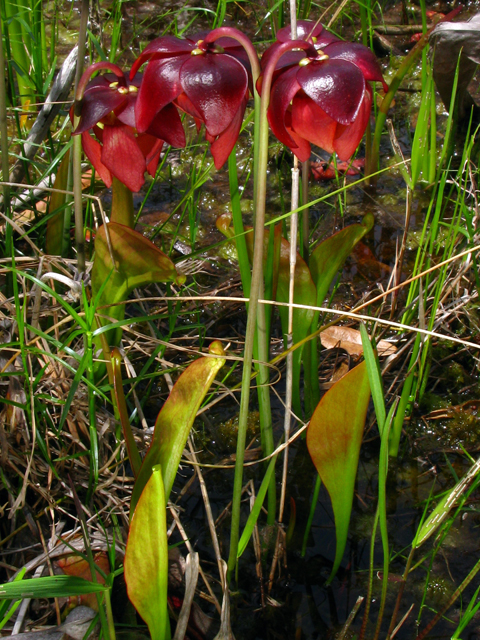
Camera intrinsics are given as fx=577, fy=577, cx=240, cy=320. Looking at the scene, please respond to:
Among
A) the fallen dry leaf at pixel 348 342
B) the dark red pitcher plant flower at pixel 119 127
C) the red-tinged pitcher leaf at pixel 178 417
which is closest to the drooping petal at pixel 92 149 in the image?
the dark red pitcher plant flower at pixel 119 127

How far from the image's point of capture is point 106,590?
692 millimetres

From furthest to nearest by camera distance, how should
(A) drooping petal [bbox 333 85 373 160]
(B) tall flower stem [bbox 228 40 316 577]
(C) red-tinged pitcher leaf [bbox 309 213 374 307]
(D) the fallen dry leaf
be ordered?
(D) the fallen dry leaf
(C) red-tinged pitcher leaf [bbox 309 213 374 307]
(A) drooping petal [bbox 333 85 373 160]
(B) tall flower stem [bbox 228 40 316 577]

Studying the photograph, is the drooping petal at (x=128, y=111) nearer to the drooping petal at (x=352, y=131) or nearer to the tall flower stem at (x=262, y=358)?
the tall flower stem at (x=262, y=358)

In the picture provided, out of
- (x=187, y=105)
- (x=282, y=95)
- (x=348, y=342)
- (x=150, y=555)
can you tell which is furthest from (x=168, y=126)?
(x=348, y=342)

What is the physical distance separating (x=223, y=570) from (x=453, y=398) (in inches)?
26.9

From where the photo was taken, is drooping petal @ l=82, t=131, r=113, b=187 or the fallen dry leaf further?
the fallen dry leaf

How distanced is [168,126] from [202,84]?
5.2 inches

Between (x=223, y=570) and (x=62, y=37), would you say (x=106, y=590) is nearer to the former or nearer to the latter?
(x=223, y=570)

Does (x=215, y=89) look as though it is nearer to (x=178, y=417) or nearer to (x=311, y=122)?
(x=311, y=122)

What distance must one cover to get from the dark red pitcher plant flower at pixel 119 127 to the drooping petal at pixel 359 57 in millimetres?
216

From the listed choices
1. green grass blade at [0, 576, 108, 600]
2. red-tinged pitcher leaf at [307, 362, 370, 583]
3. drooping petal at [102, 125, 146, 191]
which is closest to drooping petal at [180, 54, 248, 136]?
drooping petal at [102, 125, 146, 191]

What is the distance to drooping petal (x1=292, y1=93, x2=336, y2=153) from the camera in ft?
2.32

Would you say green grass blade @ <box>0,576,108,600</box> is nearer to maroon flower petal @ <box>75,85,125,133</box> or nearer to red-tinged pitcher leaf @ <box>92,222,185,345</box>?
red-tinged pitcher leaf @ <box>92,222,185,345</box>

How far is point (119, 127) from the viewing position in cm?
84
